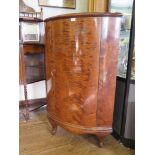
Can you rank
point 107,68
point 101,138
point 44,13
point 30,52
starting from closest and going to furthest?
1. point 107,68
2. point 101,138
3. point 30,52
4. point 44,13

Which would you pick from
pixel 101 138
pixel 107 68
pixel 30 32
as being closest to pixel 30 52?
pixel 30 32

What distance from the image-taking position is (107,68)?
1561 millimetres

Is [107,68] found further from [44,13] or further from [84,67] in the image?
[44,13]

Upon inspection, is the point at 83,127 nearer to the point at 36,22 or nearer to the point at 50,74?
the point at 50,74

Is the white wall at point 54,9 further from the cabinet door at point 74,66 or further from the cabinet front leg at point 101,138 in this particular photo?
the cabinet front leg at point 101,138

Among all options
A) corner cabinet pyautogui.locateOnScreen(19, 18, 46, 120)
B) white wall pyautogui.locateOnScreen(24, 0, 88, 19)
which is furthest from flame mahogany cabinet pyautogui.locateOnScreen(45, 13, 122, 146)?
white wall pyautogui.locateOnScreen(24, 0, 88, 19)

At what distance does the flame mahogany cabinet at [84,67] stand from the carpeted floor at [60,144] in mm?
162

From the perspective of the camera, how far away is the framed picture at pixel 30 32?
8.08 feet

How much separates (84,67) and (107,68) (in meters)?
0.19

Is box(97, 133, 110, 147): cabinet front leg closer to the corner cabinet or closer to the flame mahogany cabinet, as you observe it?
the flame mahogany cabinet

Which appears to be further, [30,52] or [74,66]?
[30,52]

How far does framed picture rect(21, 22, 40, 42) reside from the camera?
2.46m
